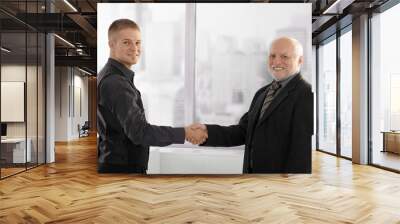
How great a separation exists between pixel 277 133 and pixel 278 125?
0.13 metres

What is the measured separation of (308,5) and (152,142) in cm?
335

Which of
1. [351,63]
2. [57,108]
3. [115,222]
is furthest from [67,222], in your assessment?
[57,108]

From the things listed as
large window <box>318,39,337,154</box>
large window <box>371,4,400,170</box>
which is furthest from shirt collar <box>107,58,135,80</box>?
large window <box>318,39,337,154</box>

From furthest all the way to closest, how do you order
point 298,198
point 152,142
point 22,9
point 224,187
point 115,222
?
point 22,9 → point 152,142 → point 224,187 → point 298,198 → point 115,222

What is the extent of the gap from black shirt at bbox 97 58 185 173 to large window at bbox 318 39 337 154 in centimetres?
552

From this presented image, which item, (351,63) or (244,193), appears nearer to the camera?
(244,193)

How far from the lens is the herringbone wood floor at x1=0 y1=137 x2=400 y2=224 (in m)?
4.11

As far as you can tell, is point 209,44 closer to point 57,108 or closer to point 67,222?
point 67,222

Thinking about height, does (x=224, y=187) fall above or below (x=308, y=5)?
below

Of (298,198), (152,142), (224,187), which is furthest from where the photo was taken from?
(152,142)

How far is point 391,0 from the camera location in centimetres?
719

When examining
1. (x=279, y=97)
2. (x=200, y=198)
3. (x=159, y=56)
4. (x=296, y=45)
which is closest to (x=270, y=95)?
(x=279, y=97)

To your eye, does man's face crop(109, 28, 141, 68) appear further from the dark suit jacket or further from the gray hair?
the gray hair

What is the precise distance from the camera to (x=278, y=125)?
6188 millimetres
